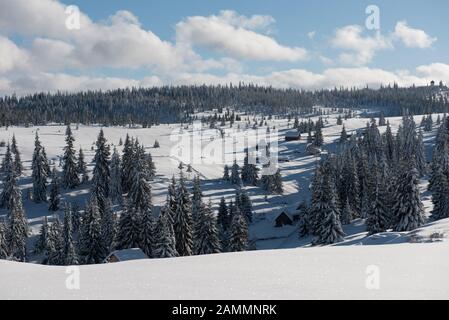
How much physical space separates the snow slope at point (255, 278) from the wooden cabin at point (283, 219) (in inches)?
2373

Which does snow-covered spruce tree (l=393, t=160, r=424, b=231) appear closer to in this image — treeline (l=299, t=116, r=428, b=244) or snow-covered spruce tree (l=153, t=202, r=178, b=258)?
treeline (l=299, t=116, r=428, b=244)

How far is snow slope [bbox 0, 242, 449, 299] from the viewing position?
9.11 meters

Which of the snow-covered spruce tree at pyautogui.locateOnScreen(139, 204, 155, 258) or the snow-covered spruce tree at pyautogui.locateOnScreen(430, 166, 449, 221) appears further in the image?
the snow-covered spruce tree at pyautogui.locateOnScreen(430, 166, 449, 221)

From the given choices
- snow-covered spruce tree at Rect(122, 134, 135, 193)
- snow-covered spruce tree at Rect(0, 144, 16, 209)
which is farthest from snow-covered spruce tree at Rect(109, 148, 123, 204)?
snow-covered spruce tree at Rect(0, 144, 16, 209)

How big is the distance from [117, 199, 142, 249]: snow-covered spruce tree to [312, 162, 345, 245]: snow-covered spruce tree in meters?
21.2

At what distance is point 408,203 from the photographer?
4450 centimetres

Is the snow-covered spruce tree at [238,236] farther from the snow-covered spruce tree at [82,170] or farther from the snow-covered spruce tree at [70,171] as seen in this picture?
the snow-covered spruce tree at [82,170]

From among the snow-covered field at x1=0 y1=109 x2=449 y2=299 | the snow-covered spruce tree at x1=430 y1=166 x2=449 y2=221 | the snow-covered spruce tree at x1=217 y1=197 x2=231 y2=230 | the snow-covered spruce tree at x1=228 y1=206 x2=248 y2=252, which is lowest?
the snow-covered spruce tree at x1=217 y1=197 x2=231 y2=230

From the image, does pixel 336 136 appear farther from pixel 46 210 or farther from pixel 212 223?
pixel 212 223

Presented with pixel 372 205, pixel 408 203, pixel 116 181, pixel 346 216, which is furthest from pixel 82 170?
pixel 408 203

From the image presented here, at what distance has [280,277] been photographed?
10.6 m
